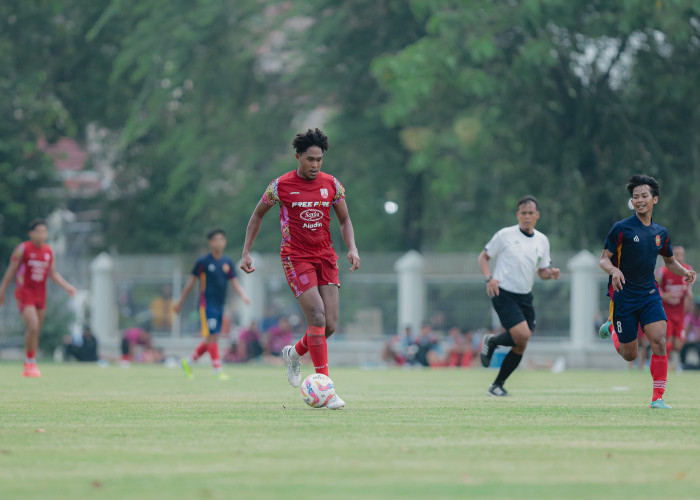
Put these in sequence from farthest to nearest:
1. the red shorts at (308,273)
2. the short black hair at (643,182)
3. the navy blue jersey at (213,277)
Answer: the navy blue jersey at (213,277) → the short black hair at (643,182) → the red shorts at (308,273)

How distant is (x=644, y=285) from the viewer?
12016 mm

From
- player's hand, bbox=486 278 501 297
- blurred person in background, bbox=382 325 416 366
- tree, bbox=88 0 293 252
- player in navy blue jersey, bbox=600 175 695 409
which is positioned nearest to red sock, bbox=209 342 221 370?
player's hand, bbox=486 278 501 297

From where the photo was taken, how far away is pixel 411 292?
33.0 metres

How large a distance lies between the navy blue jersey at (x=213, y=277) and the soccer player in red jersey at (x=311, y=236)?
8496 millimetres

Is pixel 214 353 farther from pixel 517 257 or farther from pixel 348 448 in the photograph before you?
pixel 348 448

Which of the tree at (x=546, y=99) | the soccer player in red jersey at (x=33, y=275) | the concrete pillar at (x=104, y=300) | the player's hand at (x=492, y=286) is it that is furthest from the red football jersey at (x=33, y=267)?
the concrete pillar at (x=104, y=300)

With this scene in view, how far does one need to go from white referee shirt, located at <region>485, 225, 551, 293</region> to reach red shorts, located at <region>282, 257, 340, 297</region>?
2.95 meters

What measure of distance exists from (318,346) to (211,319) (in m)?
8.68

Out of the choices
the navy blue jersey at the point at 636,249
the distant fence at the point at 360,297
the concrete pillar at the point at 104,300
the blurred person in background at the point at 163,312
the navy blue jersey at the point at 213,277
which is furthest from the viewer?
the concrete pillar at the point at 104,300

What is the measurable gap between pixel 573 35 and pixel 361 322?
29.6 ft

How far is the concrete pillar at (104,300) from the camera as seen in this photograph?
3688 centimetres

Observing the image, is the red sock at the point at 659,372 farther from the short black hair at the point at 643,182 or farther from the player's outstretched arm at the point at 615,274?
the short black hair at the point at 643,182

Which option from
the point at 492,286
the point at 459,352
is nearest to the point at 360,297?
the point at 459,352

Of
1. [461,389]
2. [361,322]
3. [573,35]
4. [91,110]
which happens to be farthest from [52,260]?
[91,110]
